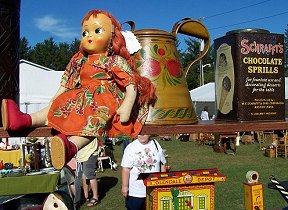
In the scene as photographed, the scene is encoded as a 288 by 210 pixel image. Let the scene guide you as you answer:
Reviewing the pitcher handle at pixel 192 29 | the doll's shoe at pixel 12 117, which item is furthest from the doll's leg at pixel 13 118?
the pitcher handle at pixel 192 29

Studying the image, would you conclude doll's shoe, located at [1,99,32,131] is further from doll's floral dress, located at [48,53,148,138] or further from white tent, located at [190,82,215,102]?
white tent, located at [190,82,215,102]

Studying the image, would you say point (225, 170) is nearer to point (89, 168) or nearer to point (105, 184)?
point (105, 184)

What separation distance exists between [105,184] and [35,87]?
2.79 meters

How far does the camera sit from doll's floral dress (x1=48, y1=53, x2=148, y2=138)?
99cm

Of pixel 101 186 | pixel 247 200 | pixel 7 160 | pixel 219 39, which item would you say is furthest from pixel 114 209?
pixel 219 39

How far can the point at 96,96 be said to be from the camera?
3.42 feet

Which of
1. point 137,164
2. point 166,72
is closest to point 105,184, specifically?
point 137,164

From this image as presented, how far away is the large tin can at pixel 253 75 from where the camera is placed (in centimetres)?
123

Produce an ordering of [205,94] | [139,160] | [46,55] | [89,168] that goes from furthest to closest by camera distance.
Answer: [46,55], [205,94], [89,168], [139,160]

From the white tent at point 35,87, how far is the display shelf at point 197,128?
5383 mm


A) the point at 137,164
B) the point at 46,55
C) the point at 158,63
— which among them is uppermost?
the point at 46,55

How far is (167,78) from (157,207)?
0.39 m

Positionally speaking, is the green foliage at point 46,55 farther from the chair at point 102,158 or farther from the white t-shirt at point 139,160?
the white t-shirt at point 139,160

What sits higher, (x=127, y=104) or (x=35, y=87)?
(x=35, y=87)
